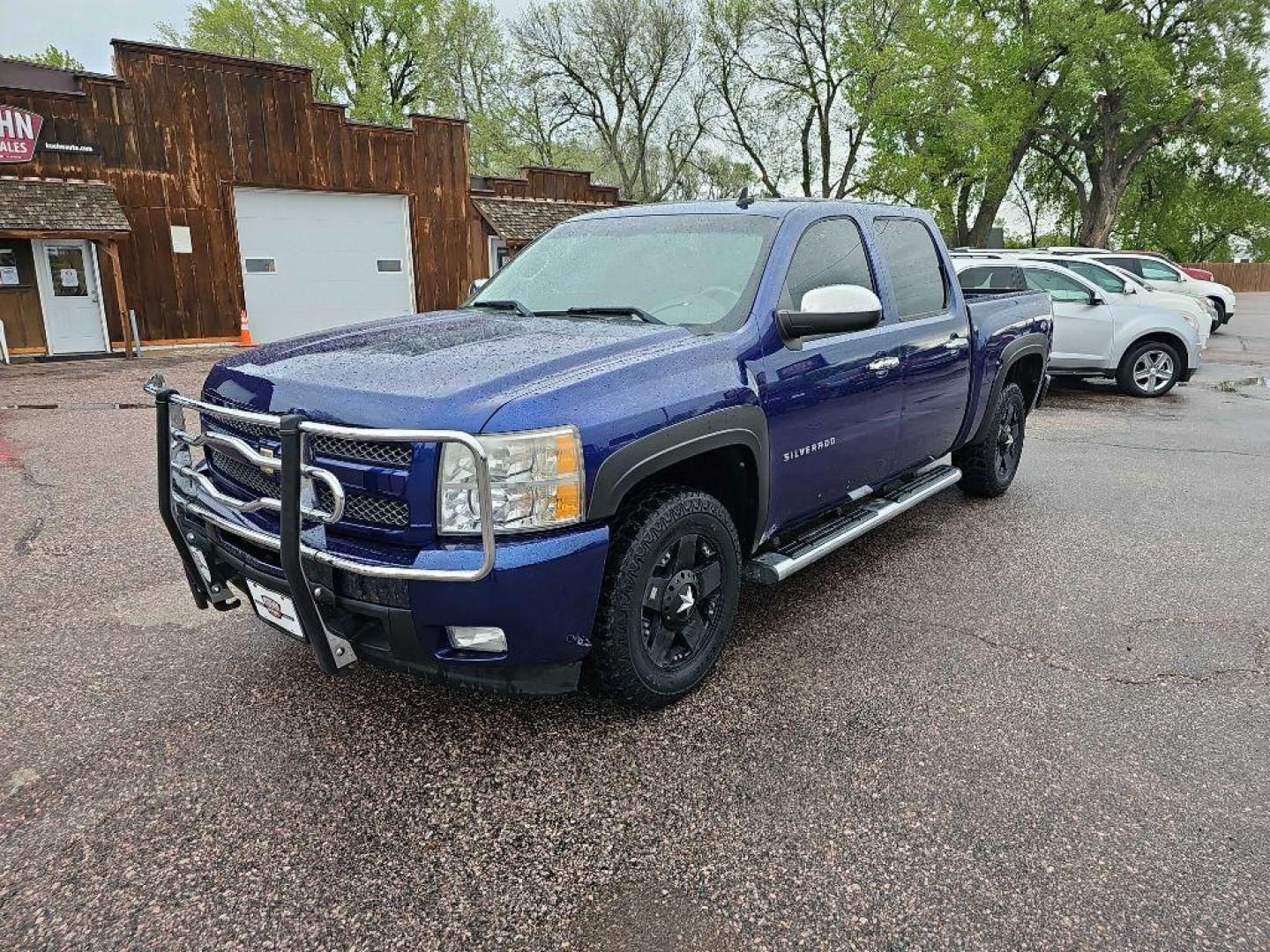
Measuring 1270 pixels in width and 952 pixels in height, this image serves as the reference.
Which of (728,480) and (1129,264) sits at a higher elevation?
(1129,264)

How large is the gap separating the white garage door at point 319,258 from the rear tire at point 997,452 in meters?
15.6

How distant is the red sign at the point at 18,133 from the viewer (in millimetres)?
14203

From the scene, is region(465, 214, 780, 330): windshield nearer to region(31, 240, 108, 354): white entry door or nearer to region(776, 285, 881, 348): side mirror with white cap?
region(776, 285, 881, 348): side mirror with white cap

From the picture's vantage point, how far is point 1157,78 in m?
26.4

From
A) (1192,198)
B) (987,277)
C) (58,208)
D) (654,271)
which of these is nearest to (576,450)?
(654,271)

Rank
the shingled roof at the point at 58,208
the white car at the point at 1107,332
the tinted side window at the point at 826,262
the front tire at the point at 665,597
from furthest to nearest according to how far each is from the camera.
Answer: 1. the shingled roof at the point at 58,208
2. the white car at the point at 1107,332
3. the tinted side window at the point at 826,262
4. the front tire at the point at 665,597

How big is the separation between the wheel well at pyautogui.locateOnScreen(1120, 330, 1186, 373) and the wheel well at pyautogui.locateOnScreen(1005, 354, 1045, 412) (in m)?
6.44

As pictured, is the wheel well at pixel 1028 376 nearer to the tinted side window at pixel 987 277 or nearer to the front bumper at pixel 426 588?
the front bumper at pixel 426 588

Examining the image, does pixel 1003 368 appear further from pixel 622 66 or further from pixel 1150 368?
pixel 622 66

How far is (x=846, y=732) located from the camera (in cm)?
299

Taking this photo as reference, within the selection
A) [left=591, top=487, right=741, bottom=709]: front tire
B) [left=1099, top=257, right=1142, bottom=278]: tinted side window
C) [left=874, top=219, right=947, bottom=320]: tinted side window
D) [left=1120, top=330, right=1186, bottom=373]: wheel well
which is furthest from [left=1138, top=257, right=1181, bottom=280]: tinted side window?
[left=591, top=487, right=741, bottom=709]: front tire

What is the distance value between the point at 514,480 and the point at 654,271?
1647 millimetres

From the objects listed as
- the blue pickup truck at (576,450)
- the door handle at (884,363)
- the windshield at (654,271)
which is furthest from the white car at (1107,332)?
the windshield at (654,271)

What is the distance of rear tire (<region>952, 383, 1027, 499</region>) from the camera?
566cm
